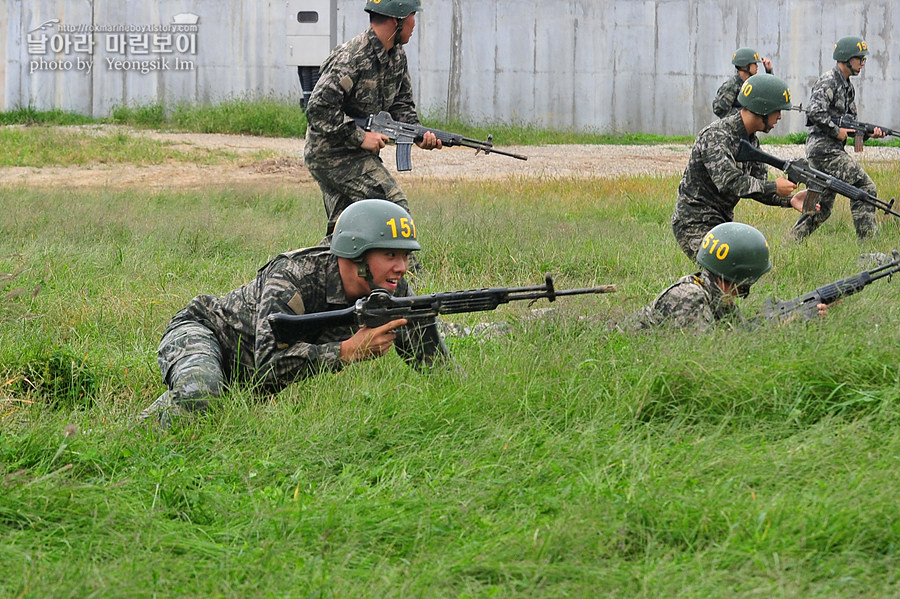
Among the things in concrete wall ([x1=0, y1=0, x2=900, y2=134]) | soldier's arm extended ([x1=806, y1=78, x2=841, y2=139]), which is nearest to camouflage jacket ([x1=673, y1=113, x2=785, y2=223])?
soldier's arm extended ([x1=806, y1=78, x2=841, y2=139])

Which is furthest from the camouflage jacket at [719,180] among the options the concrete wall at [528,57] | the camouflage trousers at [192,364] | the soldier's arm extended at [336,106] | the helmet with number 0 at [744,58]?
the concrete wall at [528,57]

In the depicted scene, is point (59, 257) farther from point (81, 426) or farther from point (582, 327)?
point (582, 327)

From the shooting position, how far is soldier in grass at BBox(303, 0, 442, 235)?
721 cm

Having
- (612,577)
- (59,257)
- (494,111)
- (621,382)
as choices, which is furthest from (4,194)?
(494,111)

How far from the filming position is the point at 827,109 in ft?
33.5

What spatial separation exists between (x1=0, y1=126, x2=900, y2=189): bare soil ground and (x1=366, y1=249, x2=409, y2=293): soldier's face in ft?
30.6

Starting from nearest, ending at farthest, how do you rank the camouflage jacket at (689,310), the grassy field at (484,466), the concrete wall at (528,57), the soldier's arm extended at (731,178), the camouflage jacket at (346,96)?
the grassy field at (484,466)
the camouflage jacket at (689,310)
the soldier's arm extended at (731,178)
the camouflage jacket at (346,96)
the concrete wall at (528,57)

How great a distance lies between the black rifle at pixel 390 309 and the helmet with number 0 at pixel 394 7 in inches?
125

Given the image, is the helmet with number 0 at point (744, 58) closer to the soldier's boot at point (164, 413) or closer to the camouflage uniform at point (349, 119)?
Result: the camouflage uniform at point (349, 119)

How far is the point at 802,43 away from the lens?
20.9 m

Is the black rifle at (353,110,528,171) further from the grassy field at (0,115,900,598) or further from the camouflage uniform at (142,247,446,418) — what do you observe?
the camouflage uniform at (142,247,446,418)

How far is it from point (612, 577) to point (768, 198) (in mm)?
4593

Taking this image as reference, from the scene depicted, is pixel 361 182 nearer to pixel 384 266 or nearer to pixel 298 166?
pixel 384 266

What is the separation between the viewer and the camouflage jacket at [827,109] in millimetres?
9961
